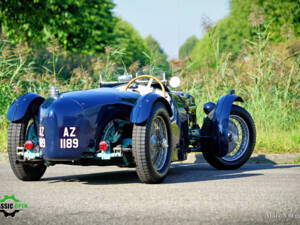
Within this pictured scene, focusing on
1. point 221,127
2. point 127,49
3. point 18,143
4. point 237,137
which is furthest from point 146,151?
point 127,49

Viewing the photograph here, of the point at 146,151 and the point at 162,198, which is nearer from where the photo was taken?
the point at 162,198

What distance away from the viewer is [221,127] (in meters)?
7.67

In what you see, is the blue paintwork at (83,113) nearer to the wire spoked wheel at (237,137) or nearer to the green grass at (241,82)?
the wire spoked wheel at (237,137)

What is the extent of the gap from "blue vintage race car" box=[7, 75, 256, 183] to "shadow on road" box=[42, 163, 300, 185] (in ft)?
0.92

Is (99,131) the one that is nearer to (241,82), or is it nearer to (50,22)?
(241,82)

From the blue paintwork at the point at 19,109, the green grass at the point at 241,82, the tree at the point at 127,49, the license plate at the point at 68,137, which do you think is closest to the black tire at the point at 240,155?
the license plate at the point at 68,137

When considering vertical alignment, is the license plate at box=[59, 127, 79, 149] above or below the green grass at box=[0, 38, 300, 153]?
below

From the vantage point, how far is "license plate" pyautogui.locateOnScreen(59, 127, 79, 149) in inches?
Result: 232

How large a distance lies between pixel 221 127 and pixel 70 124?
2.57 metres

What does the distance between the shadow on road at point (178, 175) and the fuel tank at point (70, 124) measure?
726 mm

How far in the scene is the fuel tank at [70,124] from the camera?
5.90m

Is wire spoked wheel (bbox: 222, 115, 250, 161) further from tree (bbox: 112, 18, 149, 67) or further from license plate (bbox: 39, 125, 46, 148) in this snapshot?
tree (bbox: 112, 18, 149, 67)

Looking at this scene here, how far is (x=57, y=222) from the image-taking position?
4.24 metres

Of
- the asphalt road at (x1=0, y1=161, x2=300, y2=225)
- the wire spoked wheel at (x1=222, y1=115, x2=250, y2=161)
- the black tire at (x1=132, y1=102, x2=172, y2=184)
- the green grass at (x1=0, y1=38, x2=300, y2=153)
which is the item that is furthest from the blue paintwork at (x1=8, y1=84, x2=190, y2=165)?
the green grass at (x1=0, y1=38, x2=300, y2=153)
